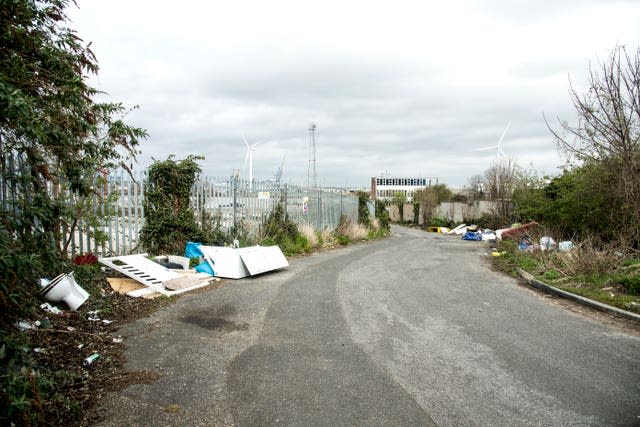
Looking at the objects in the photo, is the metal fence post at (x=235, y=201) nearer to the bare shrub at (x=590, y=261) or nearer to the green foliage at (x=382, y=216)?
the bare shrub at (x=590, y=261)

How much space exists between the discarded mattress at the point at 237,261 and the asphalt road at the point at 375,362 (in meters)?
1.19

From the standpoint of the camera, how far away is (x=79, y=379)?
4.38m

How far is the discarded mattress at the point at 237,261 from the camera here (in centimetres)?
1021

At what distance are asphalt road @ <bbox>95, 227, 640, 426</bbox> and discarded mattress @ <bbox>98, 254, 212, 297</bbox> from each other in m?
0.51

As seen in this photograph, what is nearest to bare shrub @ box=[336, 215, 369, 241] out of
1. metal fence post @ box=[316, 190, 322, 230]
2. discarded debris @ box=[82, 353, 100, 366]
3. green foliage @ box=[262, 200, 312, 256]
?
metal fence post @ box=[316, 190, 322, 230]

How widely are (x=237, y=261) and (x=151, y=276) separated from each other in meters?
2.20

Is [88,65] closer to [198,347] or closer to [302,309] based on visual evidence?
[198,347]

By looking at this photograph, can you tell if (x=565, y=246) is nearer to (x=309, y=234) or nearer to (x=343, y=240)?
(x=309, y=234)

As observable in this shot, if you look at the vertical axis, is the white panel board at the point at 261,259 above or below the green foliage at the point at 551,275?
above

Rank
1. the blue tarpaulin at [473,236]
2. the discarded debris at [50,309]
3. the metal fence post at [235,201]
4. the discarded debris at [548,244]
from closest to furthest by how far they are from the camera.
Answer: the discarded debris at [50,309]
the discarded debris at [548,244]
the metal fence post at [235,201]
the blue tarpaulin at [473,236]

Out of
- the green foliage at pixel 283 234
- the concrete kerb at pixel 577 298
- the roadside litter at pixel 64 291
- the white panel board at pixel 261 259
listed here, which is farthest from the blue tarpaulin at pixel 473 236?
the roadside litter at pixel 64 291

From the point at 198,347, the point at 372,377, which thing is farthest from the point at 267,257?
the point at 372,377

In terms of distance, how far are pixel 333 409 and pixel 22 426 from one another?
93.5 inches

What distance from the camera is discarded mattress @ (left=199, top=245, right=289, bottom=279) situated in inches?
402
